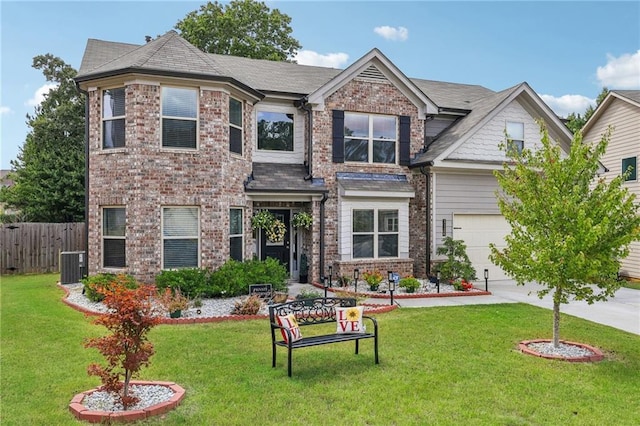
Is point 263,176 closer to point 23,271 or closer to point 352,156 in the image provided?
point 352,156

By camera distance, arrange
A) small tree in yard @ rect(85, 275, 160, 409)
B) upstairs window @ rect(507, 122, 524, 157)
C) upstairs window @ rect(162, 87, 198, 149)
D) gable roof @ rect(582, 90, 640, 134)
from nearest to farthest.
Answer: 1. small tree in yard @ rect(85, 275, 160, 409)
2. upstairs window @ rect(162, 87, 198, 149)
3. upstairs window @ rect(507, 122, 524, 157)
4. gable roof @ rect(582, 90, 640, 134)

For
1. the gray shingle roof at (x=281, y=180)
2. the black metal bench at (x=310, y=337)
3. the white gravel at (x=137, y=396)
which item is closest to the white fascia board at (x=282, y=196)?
the gray shingle roof at (x=281, y=180)

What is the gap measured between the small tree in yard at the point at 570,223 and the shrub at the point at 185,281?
285 inches

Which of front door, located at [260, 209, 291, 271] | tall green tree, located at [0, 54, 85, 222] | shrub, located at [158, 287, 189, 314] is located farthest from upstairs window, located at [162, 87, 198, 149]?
tall green tree, located at [0, 54, 85, 222]

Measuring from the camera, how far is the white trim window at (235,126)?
13180 millimetres

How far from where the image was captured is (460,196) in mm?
15375

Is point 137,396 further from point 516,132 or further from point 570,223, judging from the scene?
point 516,132

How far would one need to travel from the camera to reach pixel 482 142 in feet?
50.8

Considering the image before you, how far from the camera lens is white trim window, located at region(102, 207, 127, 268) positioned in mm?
12219

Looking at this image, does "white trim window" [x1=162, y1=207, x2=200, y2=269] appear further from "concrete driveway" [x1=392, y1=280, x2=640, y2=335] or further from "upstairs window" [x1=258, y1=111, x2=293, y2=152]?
"concrete driveway" [x1=392, y1=280, x2=640, y2=335]

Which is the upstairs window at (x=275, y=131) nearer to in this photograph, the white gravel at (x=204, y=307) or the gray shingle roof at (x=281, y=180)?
the gray shingle roof at (x=281, y=180)

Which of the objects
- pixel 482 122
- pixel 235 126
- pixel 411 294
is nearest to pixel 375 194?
pixel 411 294

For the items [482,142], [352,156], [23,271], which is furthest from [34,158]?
[482,142]

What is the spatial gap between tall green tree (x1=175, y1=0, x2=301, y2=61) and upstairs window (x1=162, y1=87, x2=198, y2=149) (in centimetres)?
1845
